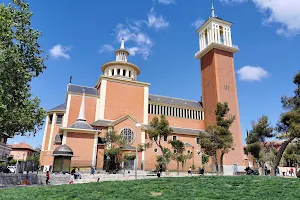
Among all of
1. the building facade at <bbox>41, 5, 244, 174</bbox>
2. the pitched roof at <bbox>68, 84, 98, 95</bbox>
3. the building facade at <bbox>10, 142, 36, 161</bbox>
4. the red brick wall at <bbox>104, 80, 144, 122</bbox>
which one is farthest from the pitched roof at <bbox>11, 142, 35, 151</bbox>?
the red brick wall at <bbox>104, 80, 144, 122</bbox>

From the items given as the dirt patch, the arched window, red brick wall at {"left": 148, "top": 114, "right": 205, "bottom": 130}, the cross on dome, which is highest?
the cross on dome

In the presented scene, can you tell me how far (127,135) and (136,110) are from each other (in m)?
5.52

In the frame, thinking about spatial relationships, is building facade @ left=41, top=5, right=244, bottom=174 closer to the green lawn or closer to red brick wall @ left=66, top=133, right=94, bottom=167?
red brick wall @ left=66, top=133, right=94, bottom=167

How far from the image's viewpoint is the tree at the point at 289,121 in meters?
16.7

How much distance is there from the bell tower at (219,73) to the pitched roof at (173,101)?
234 centimetres

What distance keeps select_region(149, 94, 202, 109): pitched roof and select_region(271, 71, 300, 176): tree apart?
918 inches

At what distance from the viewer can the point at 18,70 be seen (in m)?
13.7

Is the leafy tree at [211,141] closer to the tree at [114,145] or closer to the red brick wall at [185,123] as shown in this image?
the tree at [114,145]

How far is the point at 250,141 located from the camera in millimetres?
28703

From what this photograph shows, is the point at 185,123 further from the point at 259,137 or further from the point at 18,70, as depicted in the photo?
the point at 18,70

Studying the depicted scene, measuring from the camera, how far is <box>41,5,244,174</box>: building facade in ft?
95.9

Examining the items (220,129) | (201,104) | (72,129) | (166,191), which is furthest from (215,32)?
(166,191)

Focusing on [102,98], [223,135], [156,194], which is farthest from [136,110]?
[156,194]

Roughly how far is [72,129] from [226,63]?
89.3 ft
